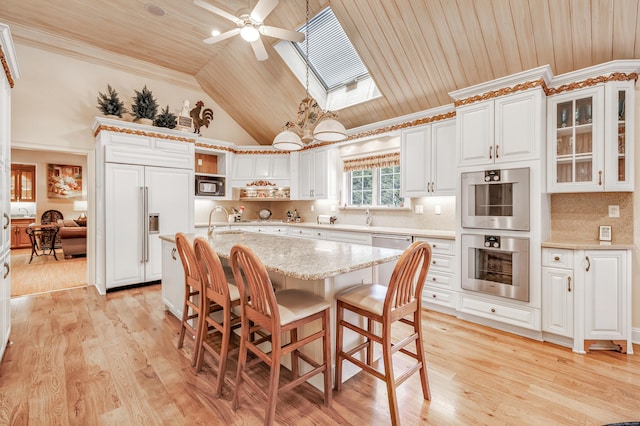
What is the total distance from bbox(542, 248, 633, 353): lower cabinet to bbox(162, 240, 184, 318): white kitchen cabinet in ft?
11.9

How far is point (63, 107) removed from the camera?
14.0 feet

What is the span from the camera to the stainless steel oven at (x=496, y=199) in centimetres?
275

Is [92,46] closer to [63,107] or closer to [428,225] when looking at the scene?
[63,107]

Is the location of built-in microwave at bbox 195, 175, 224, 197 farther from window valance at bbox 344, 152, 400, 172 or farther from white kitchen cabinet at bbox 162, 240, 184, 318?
window valance at bbox 344, 152, 400, 172

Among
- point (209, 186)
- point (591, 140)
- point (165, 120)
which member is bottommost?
point (209, 186)

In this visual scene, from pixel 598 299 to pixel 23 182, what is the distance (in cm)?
1187

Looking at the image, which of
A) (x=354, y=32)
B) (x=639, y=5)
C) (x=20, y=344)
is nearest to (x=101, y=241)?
(x=20, y=344)

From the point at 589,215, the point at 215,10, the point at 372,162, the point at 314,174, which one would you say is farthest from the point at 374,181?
the point at 215,10

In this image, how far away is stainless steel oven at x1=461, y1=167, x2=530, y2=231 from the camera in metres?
2.75

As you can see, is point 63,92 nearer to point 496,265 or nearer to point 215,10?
point 215,10

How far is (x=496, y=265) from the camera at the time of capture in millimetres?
2936

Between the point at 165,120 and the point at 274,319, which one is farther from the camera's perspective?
the point at 165,120

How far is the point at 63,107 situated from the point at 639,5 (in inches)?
259

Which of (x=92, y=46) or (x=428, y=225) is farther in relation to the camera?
(x=92, y=46)
